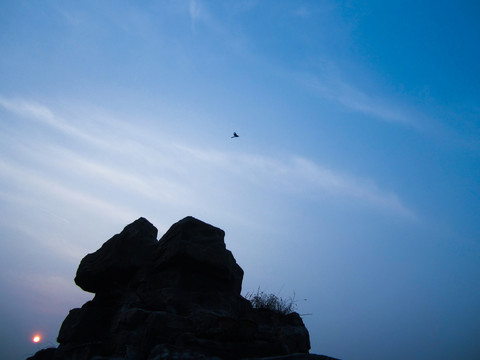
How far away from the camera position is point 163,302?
7.23m

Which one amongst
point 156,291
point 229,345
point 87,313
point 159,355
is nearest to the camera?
point 159,355

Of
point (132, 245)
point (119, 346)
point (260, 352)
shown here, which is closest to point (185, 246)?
point (132, 245)

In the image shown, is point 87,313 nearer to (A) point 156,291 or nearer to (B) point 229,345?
(A) point 156,291

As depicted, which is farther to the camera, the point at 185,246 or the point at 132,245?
the point at 132,245

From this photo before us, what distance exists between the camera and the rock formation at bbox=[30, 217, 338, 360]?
5.85 m

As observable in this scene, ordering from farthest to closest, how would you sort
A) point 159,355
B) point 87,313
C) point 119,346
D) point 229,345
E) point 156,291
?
point 87,313, point 156,291, point 119,346, point 229,345, point 159,355

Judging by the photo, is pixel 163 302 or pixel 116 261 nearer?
pixel 163 302

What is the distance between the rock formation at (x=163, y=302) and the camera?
5848 millimetres

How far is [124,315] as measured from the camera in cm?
660

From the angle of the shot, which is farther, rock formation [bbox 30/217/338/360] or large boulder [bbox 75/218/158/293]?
large boulder [bbox 75/218/158/293]

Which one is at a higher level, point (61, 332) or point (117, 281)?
point (117, 281)

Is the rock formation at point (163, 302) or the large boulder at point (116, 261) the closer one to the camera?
the rock formation at point (163, 302)

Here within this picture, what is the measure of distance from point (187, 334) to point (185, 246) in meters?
2.54

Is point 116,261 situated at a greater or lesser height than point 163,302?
greater
